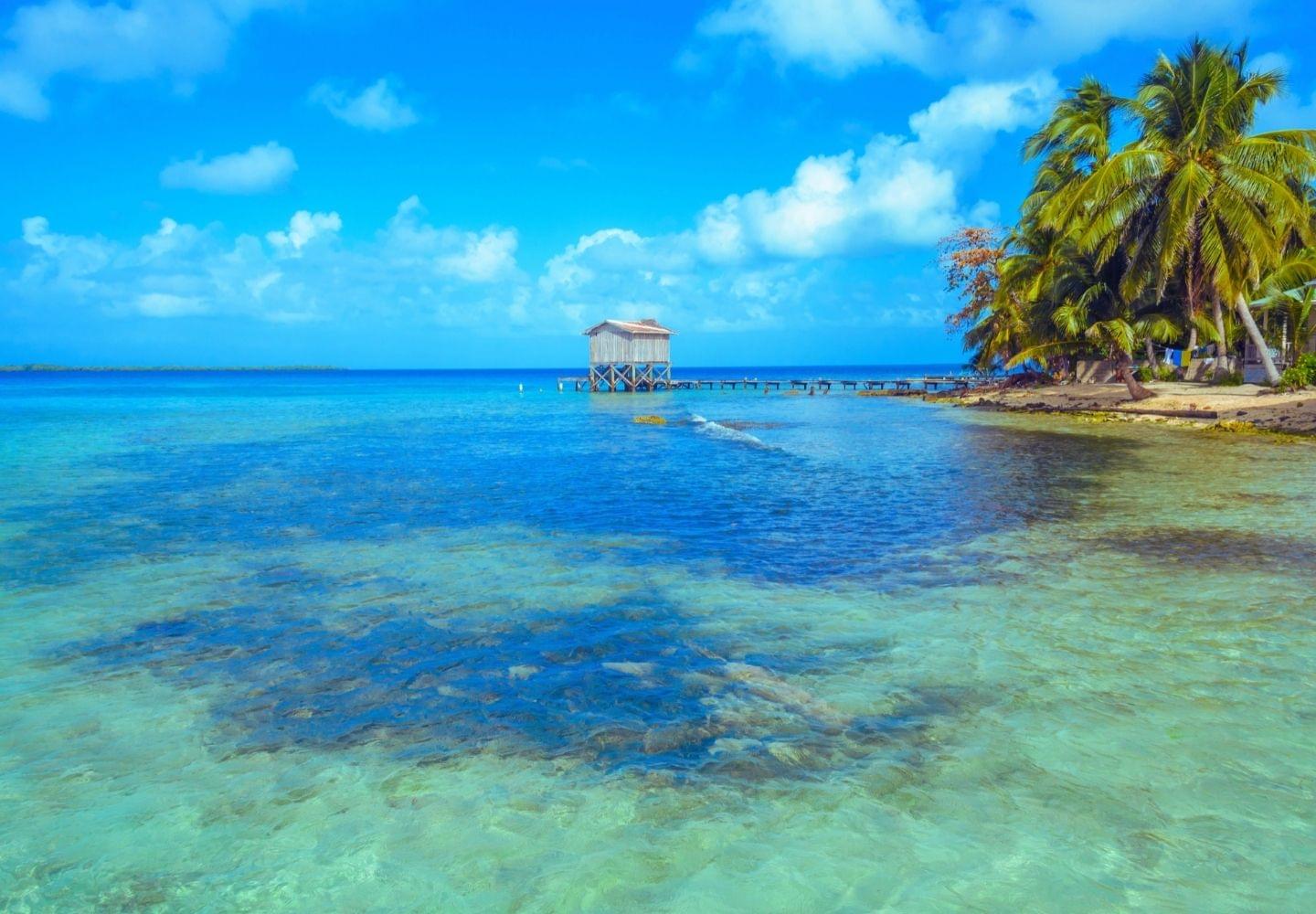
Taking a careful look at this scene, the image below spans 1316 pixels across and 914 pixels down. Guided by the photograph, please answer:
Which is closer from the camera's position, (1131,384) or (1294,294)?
(1294,294)

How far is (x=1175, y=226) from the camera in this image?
83.9ft

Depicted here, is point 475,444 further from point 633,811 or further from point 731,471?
point 633,811

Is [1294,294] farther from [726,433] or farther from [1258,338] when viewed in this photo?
[726,433]

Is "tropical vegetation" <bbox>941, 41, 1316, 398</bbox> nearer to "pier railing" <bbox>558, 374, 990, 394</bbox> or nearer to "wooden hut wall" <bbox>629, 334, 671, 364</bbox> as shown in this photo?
"pier railing" <bbox>558, 374, 990, 394</bbox>

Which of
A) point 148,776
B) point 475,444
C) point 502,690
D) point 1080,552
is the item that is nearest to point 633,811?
point 502,690

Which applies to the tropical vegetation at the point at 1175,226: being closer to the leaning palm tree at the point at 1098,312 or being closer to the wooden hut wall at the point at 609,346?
the leaning palm tree at the point at 1098,312

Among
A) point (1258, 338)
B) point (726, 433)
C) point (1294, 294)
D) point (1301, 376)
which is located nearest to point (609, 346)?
point (726, 433)

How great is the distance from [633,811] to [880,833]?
134cm

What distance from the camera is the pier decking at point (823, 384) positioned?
5919 centimetres

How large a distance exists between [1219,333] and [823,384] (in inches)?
1469

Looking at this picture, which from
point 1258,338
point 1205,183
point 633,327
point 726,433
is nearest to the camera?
point 1205,183

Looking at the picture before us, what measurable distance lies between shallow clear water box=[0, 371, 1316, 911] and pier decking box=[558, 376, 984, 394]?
46648mm

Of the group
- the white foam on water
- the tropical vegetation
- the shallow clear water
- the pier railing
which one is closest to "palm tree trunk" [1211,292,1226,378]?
the tropical vegetation

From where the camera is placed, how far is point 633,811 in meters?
4.51
